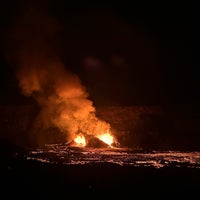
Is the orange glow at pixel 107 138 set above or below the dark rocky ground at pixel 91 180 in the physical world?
above

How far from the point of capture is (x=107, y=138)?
43.4m

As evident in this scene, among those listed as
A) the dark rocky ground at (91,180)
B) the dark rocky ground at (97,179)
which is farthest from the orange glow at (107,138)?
the dark rocky ground at (91,180)

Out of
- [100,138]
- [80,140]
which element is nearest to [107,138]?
[100,138]

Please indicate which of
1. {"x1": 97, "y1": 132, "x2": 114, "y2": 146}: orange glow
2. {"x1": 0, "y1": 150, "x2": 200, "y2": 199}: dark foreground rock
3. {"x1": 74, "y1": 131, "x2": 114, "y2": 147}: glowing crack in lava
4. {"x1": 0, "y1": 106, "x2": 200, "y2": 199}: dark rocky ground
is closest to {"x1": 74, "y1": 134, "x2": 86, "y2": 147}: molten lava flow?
{"x1": 74, "y1": 131, "x2": 114, "y2": 147}: glowing crack in lava

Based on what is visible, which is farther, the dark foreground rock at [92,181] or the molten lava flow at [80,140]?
the molten lava flow at [80,140]

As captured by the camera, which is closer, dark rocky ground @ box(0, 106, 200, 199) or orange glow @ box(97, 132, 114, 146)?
dark rocky ground @ box(0, 106, 200, 199)

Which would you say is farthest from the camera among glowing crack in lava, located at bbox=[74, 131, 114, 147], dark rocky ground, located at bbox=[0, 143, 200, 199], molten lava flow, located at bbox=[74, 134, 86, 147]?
molten lava flow, located at bbox=[74, 134, 86, 147]

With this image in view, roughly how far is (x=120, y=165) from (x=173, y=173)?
428 cm

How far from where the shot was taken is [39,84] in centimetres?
4991

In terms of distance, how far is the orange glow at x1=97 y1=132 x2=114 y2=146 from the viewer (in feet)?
141

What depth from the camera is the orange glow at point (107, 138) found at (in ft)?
141

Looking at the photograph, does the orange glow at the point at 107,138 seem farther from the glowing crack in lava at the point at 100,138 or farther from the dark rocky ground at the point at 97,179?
the dark rocky ground at the point at 97,179

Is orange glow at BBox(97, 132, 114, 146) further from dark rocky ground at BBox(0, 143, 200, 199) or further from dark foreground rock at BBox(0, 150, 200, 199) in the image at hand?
dark foreground rock at BBox(0, 150, 200, 199)

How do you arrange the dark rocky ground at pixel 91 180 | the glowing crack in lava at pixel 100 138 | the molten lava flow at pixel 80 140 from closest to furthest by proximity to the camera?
the dark rocky ground at pixel 91 180
the glowing crack in lava at pixel 100 138
the molten lava flow at pixel 80 140
